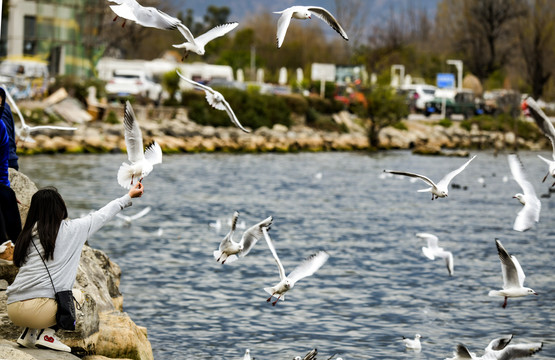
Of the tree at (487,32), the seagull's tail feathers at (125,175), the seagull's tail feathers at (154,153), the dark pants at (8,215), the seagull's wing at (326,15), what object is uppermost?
the tree at (487,32)

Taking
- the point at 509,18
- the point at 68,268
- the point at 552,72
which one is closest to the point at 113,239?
the point at 68,268

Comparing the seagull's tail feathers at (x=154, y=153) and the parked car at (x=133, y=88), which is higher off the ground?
the seagull's tail feathers at (x=154, y=153)

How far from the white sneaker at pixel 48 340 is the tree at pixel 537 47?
2101 inches

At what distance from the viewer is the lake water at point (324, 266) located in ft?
39.8

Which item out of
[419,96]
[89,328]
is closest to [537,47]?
[419,96]

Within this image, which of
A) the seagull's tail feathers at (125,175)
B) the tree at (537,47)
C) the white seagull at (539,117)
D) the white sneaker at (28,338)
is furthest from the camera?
the tree at (537,47)

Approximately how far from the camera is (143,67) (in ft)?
195

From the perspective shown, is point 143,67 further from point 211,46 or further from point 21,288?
point 21,288

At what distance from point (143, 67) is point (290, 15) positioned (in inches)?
2039

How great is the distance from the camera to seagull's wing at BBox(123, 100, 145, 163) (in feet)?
25.4

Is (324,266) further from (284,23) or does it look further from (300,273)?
(284,23)

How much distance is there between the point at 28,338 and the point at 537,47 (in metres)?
54.8

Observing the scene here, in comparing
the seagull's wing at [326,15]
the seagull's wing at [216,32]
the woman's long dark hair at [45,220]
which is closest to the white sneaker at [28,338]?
the woman's long dark hair at [45,220]

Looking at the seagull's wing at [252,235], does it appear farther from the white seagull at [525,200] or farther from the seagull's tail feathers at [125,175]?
the white seagull at [525,200]
